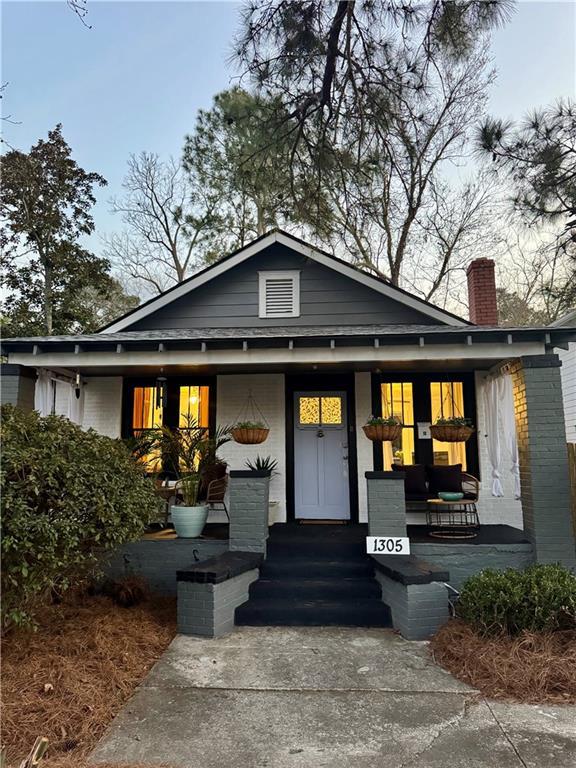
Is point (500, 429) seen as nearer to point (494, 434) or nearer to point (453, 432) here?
point (494, 434)

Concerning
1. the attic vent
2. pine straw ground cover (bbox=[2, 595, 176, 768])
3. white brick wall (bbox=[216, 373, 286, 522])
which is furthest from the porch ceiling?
pine straw ground cover (bbox=[2, 595, 176, 768])

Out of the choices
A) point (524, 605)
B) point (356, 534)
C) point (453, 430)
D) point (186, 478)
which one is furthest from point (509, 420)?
point (186, 478)

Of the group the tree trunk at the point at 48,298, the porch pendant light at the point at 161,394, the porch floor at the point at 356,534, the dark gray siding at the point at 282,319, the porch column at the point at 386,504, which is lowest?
the porch floor at the point at 356,534

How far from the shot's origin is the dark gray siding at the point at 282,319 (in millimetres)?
8555

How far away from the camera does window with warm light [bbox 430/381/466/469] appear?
7629mm

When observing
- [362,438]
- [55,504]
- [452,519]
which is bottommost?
[452,519]

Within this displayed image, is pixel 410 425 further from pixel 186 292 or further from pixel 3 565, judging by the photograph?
pixel 3 565

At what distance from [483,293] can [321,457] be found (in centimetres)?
405

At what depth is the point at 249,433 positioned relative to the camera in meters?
6.92

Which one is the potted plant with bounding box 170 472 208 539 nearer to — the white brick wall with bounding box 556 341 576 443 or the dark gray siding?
the dark gray siding

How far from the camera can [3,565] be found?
3.48 m

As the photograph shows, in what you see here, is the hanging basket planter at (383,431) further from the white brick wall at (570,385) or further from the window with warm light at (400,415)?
the white brick wall at (570,385)

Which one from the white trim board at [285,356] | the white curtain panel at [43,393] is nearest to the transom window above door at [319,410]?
the white trim board at [285,356]

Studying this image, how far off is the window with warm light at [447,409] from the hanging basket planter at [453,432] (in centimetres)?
86
